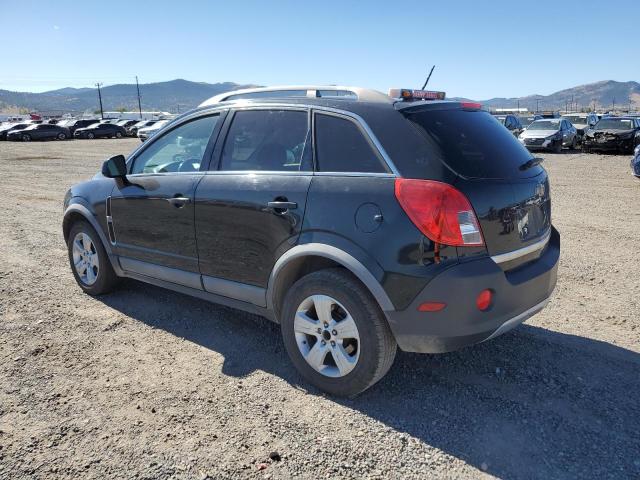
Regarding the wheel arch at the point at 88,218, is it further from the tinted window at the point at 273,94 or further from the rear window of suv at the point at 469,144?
the rear window of suv at the point at 469,144

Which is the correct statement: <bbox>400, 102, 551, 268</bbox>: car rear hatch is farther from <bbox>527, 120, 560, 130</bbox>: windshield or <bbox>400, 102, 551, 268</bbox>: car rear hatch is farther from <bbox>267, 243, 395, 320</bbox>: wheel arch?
<bbox>527, 120, 560, 130</bbox>: windshield

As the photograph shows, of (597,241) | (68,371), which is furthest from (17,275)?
(597,241)

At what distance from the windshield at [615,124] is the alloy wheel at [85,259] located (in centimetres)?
2204

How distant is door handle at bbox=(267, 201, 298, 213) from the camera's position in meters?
3.23

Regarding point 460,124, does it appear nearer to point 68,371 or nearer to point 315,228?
point 315,228

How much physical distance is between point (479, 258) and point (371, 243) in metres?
0.59

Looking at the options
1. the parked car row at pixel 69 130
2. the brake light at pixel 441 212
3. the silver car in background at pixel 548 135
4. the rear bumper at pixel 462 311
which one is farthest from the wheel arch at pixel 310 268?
the parked car row at pixel 69 130

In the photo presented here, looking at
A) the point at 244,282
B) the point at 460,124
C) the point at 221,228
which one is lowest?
the point at 244,282

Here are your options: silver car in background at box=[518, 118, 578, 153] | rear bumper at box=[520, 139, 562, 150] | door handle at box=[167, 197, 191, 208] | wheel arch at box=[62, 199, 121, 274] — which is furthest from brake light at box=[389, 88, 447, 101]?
rear bumper at box=[520, 139, 562, 150]

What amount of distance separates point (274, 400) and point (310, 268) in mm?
856

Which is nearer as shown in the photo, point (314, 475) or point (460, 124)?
point (314, 475)

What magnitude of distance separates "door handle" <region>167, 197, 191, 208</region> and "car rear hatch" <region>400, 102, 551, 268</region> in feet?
5.79

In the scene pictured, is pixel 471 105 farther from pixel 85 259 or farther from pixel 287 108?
pixel 85 259

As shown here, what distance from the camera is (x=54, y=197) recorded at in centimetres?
1145
